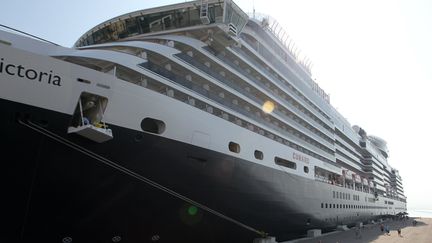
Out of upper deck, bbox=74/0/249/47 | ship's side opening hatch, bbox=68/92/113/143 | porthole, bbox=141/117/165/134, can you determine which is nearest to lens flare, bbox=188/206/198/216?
porthole, bbox=141/117/165/134

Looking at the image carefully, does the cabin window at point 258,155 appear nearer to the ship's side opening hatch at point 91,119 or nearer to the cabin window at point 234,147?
the cabin window at point 234,147

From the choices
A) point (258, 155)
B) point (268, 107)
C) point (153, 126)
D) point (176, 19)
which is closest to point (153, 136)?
point (153, 126)

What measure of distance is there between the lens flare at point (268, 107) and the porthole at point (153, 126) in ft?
29.7

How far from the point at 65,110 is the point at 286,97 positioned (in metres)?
17.4

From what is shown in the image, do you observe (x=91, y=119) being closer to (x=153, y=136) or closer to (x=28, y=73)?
(x=153, y=136)

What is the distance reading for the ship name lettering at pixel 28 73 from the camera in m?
9.11

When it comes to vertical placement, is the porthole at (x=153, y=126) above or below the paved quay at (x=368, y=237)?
above

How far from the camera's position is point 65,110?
9945mm

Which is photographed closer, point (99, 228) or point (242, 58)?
point (99, 228)

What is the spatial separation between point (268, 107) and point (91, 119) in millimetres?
12146

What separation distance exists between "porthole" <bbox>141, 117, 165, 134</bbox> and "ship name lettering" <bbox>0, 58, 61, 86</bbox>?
10.6 feet

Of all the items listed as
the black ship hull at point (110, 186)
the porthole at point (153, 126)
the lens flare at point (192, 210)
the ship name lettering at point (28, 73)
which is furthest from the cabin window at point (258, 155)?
the ship name lettering at point (28, 73)

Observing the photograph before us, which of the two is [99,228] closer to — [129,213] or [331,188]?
[129,213]

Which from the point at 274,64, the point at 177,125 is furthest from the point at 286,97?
the point at 177,125
